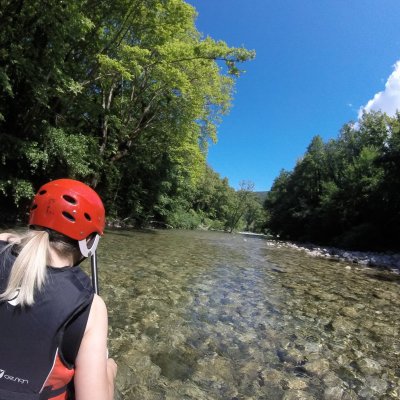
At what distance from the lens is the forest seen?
1408 centimetres

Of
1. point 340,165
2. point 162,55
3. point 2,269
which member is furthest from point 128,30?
point 340,165

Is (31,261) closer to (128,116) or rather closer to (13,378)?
(13,378)

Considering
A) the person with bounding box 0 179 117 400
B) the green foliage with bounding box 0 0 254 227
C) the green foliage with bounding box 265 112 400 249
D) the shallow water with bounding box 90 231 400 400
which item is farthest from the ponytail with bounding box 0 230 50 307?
the green foliage with bounding box 265 112 400 249

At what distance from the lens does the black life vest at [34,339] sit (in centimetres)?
150

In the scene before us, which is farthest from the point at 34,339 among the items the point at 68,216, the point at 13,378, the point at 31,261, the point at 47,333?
the point at 68,216

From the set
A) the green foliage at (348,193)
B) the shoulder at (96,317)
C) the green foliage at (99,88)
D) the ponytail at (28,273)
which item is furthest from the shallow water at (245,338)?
the green foliage at (348,193)

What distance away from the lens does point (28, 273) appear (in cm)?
155

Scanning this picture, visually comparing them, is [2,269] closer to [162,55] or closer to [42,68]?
[42,68]

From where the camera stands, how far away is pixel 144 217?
109ft

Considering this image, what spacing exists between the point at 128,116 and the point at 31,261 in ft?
79.0

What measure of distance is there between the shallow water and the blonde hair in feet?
8.72

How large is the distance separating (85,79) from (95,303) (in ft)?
60.7

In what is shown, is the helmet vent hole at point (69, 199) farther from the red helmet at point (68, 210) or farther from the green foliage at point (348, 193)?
the green foliage at point (348, 193)

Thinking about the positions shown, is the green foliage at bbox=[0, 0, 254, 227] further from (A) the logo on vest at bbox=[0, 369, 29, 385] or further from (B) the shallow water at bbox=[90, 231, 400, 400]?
(A) the logo on vest at bbox=[0, 369, 29, 385]
